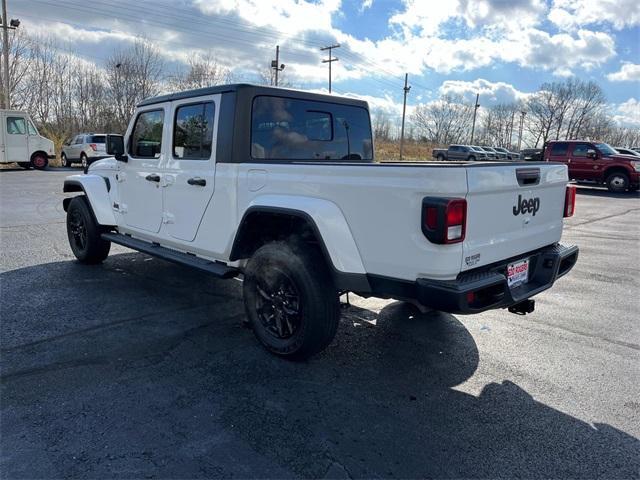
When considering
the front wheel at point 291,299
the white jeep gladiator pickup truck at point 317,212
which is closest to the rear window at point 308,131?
the white jeep gladiator pickup truck at point 317,212

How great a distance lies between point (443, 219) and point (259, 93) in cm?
212

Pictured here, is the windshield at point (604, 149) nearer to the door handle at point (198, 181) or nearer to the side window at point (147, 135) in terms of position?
the side window at point (147, 135)

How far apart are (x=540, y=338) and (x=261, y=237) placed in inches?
102

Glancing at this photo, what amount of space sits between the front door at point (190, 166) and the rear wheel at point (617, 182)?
62.8 feet

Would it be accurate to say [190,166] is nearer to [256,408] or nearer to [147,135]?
[147,135]

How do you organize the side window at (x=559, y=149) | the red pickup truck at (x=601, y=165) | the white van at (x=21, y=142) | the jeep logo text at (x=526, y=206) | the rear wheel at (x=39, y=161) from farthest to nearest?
the rear wheel at (x=39, y=161), the white van at (x=21, y=142), the side window at (x=559, y=149), the red pickup truck at (x=601, y=165), the jeep logo text at (x=526, y=206)

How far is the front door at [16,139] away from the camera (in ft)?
70.1

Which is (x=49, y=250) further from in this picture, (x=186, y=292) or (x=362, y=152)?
(x=362, y=152)

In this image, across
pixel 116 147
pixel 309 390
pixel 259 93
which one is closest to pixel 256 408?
pixel 309 390

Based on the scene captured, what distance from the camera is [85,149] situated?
80.1 ft

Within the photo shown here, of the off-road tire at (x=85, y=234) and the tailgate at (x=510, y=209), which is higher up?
the tailgate at (x=510, y=209)

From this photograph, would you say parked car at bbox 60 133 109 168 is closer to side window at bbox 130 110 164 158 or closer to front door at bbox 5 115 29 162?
front door at bbox 5 115 29 162

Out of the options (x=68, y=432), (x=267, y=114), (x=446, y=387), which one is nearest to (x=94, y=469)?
(x=68, y=432)

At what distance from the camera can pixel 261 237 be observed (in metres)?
3.98
